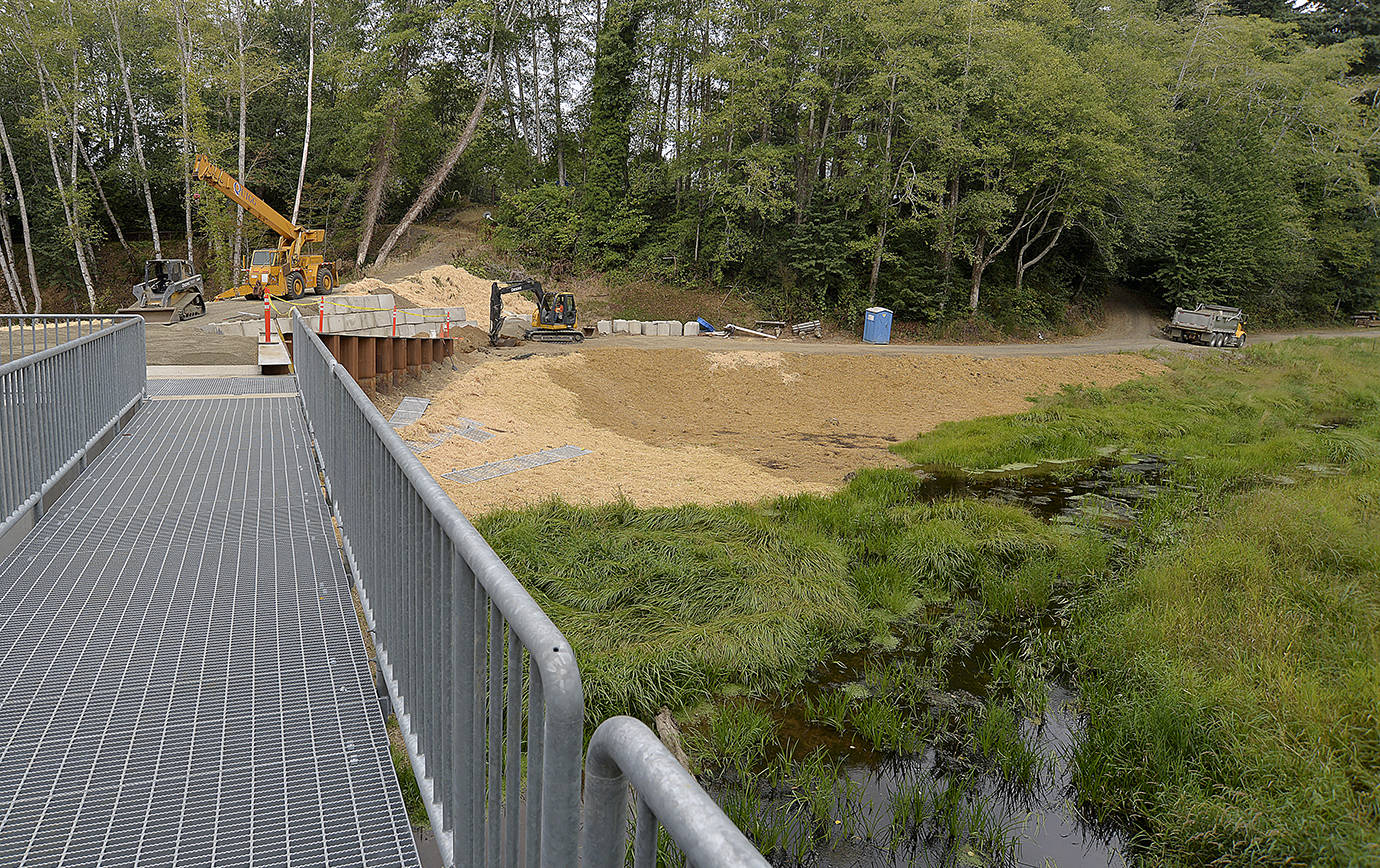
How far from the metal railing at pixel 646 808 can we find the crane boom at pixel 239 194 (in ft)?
89.4

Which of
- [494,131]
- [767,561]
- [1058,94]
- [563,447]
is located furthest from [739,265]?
[767,561]

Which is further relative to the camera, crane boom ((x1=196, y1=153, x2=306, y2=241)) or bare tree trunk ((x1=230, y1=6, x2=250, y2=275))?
bare tree trunk ((x1=230, y1=6, x2=250, y2=275))

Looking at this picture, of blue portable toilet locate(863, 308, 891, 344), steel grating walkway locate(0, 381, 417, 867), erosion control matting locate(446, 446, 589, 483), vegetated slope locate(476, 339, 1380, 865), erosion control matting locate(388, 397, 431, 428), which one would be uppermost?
blue portable toilet locate(863, 308, 891, 344)

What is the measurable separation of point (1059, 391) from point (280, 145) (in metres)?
34.5

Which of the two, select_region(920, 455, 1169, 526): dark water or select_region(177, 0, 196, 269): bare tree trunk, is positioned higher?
select_region(177, 0, 196, 269): bare tree trunk

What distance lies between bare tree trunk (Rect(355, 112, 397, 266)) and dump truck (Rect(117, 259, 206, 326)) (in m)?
12.8

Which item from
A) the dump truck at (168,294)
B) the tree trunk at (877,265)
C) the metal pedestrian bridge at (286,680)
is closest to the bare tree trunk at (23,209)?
the dump truck at (168,294)

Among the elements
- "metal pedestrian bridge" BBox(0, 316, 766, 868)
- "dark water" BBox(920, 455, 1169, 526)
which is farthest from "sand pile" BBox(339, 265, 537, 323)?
"metal pedestrian bridge" BBox(0, 316, 766, 868)

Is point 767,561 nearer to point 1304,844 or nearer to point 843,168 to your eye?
point 1304,844

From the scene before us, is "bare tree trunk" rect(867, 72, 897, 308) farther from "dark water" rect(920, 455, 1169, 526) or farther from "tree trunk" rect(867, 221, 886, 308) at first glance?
"dark water" rect(920, 455, 1169, 526)

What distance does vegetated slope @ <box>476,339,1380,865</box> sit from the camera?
18.1 feet

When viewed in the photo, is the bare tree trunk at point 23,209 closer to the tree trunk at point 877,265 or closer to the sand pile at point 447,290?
the sand pile at point 447,290

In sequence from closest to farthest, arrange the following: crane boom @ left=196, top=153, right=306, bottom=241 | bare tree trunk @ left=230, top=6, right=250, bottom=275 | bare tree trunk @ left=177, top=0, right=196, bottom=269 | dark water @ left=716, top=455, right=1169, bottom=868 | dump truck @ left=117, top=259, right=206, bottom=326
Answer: dark water @ left=716, top=455, right=1169, bottom=868 → dump truck @ left=117, top=259, right=206, bottom=326 → crane boom @ left=196, top=153, right=306, bottom=241 → bare tree trunk @ left=177, top=0, right=196, bottom=269 → bare tree trunk @ left=230, top=6, right=250, bottom=275

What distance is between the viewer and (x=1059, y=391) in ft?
77.5
